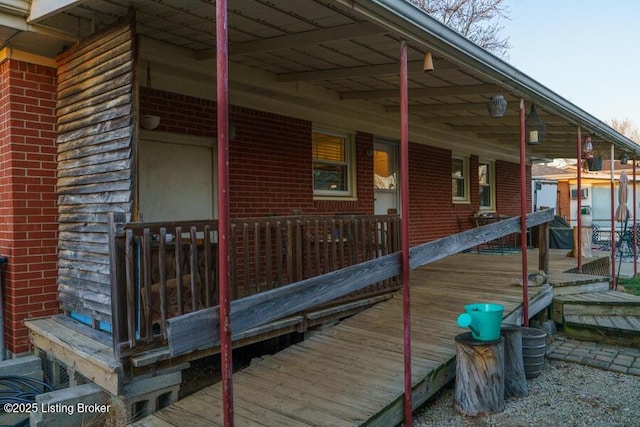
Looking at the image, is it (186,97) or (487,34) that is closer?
(186,97)

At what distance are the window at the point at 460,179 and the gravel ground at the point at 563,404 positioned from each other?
635cm

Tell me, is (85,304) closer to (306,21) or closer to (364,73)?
(306,21)

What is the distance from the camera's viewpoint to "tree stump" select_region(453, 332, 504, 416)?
3328mm

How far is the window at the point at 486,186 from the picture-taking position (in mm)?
11422

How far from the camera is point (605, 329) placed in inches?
209

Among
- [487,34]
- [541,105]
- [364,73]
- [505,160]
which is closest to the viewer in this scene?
[364,73]

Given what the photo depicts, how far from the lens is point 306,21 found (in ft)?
12.3

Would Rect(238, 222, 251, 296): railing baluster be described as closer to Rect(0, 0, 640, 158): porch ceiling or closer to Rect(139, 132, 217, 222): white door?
Rect(139, 132, 217, 222): white door

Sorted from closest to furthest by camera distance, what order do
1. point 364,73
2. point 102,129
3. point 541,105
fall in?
point 102,129 < point 364,73 < point 541,105

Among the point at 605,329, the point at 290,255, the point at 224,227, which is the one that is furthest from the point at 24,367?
the point at 605,329

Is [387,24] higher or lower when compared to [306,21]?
lower

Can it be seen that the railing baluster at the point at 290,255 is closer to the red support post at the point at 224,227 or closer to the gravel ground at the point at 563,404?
the gravel ground at the point at 563,404

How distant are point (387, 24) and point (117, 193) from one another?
7.55ft

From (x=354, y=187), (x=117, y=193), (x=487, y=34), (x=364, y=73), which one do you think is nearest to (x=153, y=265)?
(x=117, y=193)
